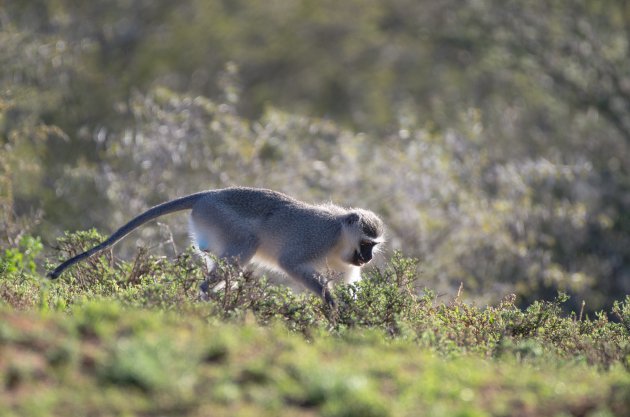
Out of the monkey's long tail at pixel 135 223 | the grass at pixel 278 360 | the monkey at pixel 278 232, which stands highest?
the grass at pixel 278 360

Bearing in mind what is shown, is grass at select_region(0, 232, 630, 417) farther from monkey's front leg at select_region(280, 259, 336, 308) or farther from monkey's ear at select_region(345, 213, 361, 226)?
monkey's ear at select_region(345, 213, 361, 226)

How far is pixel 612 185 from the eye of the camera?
18625 mm

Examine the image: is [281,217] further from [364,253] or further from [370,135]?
[370,135]

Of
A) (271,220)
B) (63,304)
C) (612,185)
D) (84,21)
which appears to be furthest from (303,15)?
(63,304)

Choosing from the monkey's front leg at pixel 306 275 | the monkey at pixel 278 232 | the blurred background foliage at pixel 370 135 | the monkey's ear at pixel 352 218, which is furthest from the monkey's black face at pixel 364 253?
the blurred background foliage at pixel 370 135

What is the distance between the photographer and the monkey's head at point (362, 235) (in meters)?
9.17

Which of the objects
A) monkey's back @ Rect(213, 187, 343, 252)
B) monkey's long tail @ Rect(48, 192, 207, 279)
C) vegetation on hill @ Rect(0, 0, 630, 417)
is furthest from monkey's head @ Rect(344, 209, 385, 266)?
monkey's long tail @ Rect(48, 192, 207, 279)

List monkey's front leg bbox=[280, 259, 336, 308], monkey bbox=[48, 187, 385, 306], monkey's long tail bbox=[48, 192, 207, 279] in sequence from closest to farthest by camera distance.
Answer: monkey's long tail bbox=[48, 192, 207, 279] < monkey's front leg bbox=[280, 259, 336, 308] < monkey bbox=[48, 187, 385, 306]

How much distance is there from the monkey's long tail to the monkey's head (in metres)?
1.26

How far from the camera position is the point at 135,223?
8.91 m

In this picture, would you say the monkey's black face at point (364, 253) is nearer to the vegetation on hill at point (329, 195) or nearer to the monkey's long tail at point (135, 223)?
the vegetation on hill at point (329, 195)

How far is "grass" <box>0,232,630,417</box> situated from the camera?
4875 mm

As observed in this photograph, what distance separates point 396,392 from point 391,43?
85.8 ft

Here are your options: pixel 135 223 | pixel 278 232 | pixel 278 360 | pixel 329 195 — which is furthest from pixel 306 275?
pixel 329 195
